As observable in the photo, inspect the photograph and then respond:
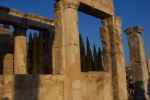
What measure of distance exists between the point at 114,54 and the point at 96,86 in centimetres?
163

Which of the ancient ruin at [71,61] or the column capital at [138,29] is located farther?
the column capital at [138,29]

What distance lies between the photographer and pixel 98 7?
8.03m

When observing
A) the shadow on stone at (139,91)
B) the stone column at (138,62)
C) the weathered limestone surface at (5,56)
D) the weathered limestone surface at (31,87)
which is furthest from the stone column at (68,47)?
the weathered limestone surface at (5,56)

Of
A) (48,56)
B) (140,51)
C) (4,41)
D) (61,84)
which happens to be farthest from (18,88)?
(4,41)

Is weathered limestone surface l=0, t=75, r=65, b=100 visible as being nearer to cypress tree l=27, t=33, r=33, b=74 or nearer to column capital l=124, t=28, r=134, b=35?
column capital l=124, t=28, r=134, b=35

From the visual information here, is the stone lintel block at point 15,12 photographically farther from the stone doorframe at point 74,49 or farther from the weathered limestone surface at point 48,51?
the stone doorframe at point 74,49

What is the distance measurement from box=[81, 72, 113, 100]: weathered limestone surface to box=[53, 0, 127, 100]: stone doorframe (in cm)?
32

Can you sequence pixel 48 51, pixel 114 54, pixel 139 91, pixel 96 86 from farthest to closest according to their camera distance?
pixel 48 51
pixel 139 91
pixel 114 54
pixel 96 86

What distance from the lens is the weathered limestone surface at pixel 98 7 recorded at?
7.65m

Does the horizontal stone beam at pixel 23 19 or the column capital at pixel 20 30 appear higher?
the horizontal stone beam at pixel 23 19

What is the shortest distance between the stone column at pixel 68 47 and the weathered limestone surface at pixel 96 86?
76 cm

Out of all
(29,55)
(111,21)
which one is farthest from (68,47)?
(29,55)

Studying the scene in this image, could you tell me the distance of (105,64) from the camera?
8609 mm

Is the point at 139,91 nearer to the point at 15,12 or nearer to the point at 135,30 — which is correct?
the point at 135,30
